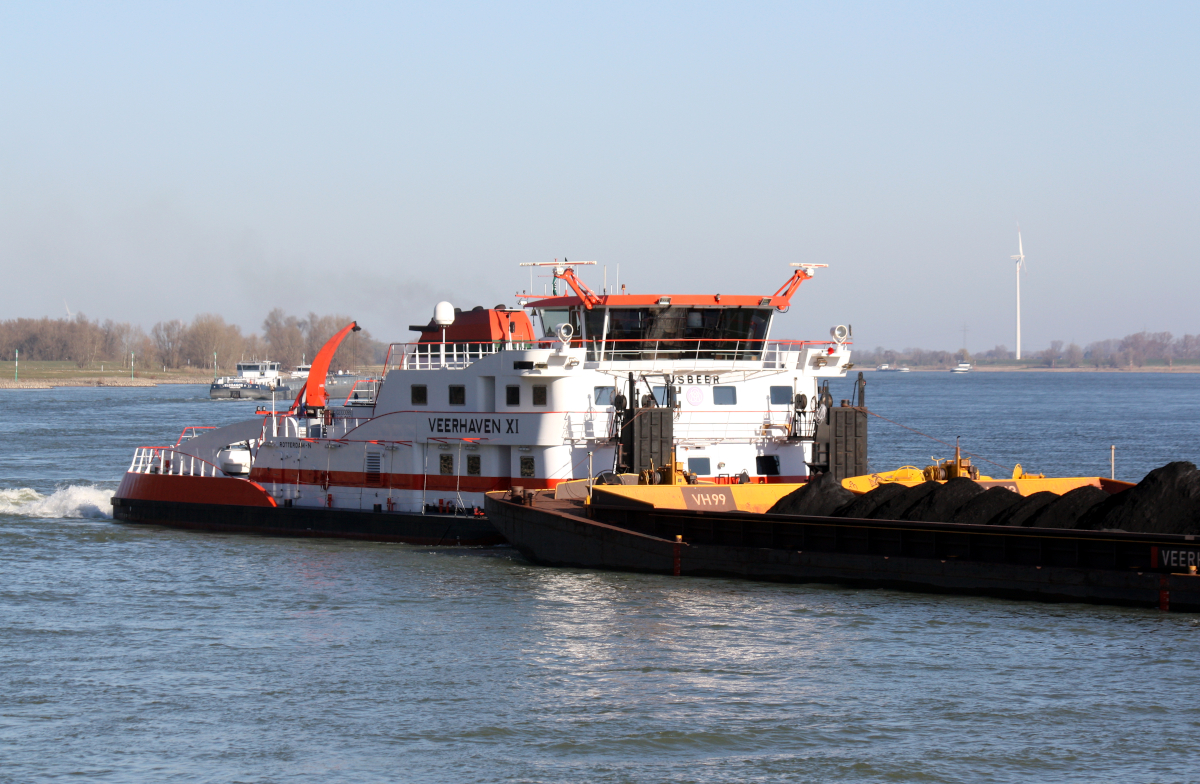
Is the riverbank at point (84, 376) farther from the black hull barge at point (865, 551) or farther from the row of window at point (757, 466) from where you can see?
the black hull barge at point (865, 551)

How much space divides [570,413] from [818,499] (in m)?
5.98

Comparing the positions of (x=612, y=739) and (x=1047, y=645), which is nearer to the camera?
(x=612, y=739)

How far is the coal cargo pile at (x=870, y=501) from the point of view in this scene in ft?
68.3

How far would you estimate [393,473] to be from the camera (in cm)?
2711

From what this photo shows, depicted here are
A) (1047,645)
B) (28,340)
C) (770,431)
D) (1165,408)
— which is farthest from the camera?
(28,340)

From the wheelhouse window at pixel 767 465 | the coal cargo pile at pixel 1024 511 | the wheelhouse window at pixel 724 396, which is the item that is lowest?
the coal cargo pile at pixel 1024 511

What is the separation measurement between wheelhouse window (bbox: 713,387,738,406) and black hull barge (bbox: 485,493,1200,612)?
411 centimetres

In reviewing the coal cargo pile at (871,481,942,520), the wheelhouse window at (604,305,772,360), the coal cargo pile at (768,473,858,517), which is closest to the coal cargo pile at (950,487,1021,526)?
the coal cargo pile at (871,481,942,520)

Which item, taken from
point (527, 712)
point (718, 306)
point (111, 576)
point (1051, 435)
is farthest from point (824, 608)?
point (1051, 435)

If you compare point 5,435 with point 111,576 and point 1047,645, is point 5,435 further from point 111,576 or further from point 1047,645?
Answer: point 1047,645

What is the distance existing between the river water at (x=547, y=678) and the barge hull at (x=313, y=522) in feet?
1.68

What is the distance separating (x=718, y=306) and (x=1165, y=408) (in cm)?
8919

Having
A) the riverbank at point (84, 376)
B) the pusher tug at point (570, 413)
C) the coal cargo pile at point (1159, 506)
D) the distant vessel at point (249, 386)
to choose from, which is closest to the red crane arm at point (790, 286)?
the pusher tug at point (570, 413)

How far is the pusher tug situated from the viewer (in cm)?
2509
